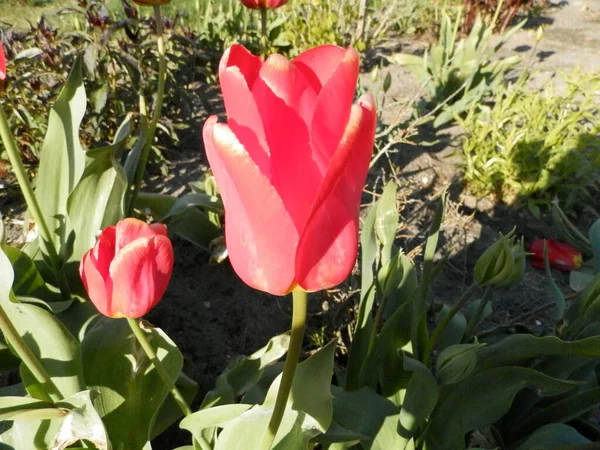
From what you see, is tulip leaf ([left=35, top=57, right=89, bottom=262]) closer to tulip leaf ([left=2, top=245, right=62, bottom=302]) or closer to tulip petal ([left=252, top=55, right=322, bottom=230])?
tulip leaf ([left=2, top=245, right=62, bottom=302])

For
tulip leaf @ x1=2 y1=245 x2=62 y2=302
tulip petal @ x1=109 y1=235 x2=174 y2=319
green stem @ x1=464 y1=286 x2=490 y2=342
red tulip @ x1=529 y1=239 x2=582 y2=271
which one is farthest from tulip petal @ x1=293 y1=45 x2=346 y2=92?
red tulip @ x1=529 y1=239 x2=582 y2=271

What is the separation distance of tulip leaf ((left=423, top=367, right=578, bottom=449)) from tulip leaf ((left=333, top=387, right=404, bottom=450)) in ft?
0.27

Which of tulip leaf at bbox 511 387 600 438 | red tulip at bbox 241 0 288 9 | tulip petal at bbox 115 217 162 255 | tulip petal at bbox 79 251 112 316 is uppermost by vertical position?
red tulip at bbox 241 0 288 9

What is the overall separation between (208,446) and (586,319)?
754 millimetres

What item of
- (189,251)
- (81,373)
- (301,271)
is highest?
(301,271)

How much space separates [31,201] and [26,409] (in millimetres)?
421

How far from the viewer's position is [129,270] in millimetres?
682

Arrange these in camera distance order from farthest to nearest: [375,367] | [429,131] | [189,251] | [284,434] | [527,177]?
[429,131] < [527,177] < [189,251] < [375,367] < [284,434]

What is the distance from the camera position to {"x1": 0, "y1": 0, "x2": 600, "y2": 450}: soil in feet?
4.97

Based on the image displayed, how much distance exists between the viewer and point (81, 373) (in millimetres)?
903

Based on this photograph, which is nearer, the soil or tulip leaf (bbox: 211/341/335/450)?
tulip leaf (bbox: 211/341/335/450)

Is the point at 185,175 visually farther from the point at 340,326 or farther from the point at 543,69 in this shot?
the point at 543,69

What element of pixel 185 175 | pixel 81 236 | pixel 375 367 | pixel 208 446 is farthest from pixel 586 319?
pixel 185 175

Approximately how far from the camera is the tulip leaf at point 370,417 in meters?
0.96
